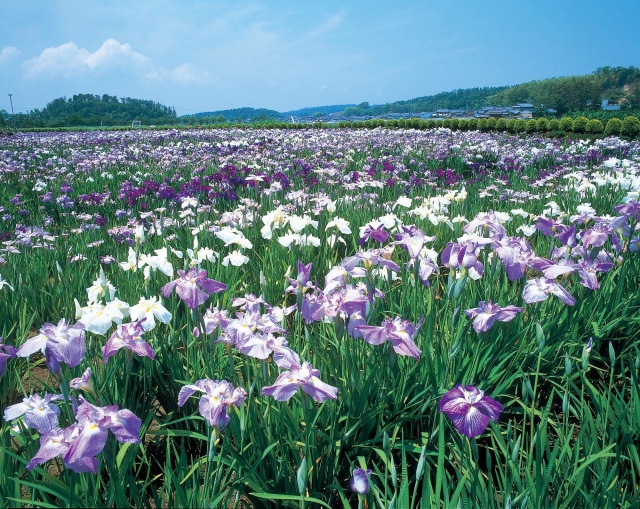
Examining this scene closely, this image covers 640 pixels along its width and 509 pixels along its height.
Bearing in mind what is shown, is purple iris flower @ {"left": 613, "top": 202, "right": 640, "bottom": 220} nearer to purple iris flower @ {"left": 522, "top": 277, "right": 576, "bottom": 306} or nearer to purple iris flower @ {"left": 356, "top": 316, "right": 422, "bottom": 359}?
purple iris flower @ {"left": 522, "top": 277, "right": 576, "bottom": 306}

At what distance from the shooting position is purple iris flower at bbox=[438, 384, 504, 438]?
1.30 metres

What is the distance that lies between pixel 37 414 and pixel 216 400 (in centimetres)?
54

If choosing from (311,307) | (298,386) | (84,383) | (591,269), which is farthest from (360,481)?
(591,269)

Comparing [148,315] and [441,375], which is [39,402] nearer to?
[148,315]

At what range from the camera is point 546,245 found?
4.47 metres

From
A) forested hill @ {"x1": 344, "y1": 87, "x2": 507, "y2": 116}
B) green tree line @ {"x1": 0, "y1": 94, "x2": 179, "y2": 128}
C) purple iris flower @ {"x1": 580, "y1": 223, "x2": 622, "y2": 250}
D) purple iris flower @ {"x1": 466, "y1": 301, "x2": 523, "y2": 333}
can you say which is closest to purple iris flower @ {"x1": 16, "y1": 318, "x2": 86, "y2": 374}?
purple iris flower @ {"x1": 466, "y1": 301, "x2": 523, "y2": 333}

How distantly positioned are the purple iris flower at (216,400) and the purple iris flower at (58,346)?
356mm

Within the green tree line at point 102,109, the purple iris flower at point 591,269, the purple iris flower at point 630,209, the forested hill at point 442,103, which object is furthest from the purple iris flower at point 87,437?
the forested hill at point 442,103

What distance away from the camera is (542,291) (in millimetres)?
2141

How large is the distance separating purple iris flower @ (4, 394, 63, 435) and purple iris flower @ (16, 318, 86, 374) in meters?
0.13

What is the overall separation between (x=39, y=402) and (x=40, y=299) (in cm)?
240

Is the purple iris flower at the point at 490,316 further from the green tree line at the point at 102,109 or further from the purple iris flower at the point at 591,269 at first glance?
Answer: the green tree line at the point at 102,109

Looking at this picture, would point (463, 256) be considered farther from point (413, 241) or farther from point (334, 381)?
point (334, 381)

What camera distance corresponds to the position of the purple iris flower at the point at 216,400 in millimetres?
1468
